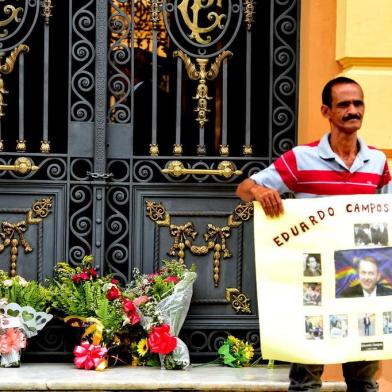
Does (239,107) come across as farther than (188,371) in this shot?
Yes

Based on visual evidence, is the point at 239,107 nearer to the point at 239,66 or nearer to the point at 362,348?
the point at 239,66

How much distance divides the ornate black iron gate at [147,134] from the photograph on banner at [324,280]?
194 cm

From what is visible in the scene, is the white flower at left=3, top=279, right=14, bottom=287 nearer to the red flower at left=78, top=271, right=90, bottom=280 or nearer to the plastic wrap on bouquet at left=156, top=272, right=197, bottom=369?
the red flower at left=78, top=271, right=90, bottom=280

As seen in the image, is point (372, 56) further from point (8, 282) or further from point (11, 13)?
point (8, 282)

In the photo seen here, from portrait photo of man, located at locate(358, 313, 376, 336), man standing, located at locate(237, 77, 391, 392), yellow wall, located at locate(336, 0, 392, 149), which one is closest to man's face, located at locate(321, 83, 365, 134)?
man standing, located at locate(237, 77, 391, 392)

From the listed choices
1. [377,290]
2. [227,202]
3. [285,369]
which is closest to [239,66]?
[227,202]

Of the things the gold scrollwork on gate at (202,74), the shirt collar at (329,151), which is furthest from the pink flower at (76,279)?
the shirt collar at (329,151)

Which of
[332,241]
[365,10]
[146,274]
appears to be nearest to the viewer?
[332,241]

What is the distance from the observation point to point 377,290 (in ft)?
18.9

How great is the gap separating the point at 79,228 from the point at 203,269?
0.83 m

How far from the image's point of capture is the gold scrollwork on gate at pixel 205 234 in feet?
25.2

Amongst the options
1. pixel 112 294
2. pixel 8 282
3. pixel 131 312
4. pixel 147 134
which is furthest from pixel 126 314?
pixel 147 134

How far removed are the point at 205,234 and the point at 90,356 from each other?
43.0 inches

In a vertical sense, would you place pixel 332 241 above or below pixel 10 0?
below
